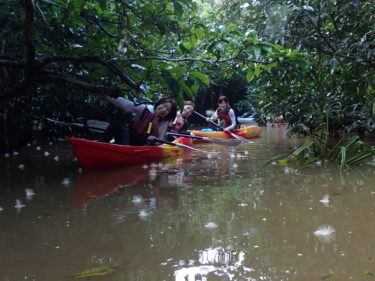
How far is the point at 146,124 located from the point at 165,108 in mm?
466

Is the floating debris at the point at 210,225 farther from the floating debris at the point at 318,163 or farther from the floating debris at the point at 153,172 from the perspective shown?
the floating debris at the point at 318,163

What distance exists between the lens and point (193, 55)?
5438 mm

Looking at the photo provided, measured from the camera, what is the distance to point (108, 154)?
5945mm

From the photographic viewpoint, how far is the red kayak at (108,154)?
18.6 ft

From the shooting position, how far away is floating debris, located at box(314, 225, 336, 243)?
2.69 metres

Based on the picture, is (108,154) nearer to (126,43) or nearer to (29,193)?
(29,193)

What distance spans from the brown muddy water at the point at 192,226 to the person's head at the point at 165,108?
58.7 inches

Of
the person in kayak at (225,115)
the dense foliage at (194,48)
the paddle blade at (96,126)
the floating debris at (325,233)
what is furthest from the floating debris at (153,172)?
the person in kayak at (225,115)

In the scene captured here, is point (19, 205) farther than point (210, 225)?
Yes

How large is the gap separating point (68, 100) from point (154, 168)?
373 centimetres

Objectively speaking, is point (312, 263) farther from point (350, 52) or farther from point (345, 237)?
point (350, 52)

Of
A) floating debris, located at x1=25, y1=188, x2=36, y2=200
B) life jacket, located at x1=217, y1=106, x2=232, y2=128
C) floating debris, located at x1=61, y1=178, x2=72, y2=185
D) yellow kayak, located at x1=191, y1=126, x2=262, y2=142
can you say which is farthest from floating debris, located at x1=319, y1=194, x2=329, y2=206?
life jacket, located at x1=217, y1=106, x2=232, y2=128

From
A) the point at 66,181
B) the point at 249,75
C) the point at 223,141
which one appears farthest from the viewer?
the point at 223,141

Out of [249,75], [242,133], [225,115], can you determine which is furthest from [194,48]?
[242,133]
